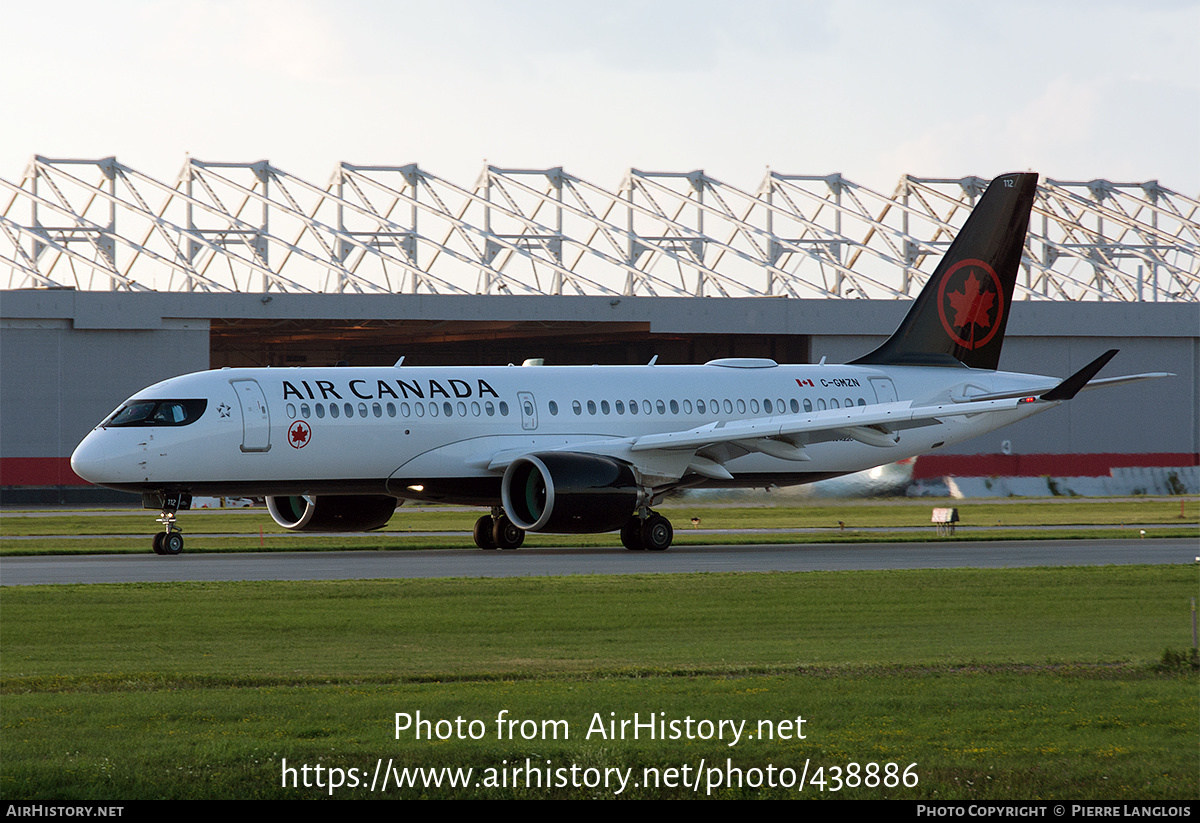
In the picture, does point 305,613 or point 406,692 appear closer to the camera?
point 406,692

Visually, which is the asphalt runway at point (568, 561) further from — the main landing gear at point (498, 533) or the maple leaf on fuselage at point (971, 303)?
the maple leaf on fuselage at point (971, 303)

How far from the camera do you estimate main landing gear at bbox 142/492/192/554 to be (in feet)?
92.2

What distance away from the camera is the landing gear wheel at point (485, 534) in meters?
30.7

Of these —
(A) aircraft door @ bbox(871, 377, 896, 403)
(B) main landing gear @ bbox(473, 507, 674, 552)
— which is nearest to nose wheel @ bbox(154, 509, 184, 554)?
(B) main landing gear @ bbox(473, 507, 674, 552)

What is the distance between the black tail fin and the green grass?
14534 millimetres

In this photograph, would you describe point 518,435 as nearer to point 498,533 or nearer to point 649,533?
point 498,533

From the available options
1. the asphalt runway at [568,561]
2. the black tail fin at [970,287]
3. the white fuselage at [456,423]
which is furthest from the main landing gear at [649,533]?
the black tail fin at [970,287]

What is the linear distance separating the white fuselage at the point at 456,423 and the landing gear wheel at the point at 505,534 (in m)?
0.62

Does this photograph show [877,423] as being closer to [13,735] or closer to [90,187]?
[13,735]

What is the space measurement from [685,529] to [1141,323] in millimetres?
34916

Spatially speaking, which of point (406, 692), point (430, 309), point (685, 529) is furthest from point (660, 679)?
point (430, 309)

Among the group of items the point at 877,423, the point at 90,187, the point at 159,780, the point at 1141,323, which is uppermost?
the point at 90,187

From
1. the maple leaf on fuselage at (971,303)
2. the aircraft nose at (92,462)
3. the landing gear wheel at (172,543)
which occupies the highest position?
the maple leaf on fuselage at (971,303)

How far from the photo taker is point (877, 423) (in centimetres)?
2866
